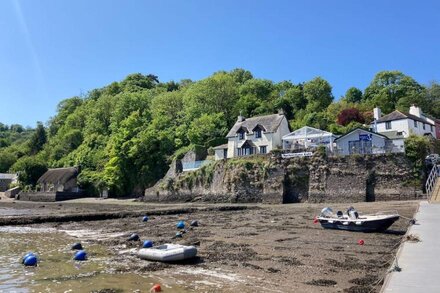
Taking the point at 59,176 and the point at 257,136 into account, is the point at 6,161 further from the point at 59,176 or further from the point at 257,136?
the point at 257,136

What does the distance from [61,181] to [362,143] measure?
60.5 m

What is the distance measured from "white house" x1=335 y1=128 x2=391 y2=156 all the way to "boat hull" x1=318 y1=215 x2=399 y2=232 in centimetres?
2465

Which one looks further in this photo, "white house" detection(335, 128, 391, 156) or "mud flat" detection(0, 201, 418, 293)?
"white house" detection(335, 128, 391, 156)

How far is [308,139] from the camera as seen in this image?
48969 millimetres

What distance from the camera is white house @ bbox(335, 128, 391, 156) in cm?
4178

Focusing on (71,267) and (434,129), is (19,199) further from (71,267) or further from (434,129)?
(434,129)

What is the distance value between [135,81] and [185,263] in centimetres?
12073

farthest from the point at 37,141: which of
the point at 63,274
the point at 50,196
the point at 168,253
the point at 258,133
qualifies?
the point at 168,253

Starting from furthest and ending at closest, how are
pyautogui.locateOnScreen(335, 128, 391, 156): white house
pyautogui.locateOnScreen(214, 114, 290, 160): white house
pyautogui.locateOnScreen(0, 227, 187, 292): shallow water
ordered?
1. pyautogui.locateOnScreen(214, 114, 290, 160): white house
2. pyautogui.locateOnScreen(335, 128, 391, 156): white house
3. pyautogui.locateOnScreen(0, 227, 187, 292): shallow water

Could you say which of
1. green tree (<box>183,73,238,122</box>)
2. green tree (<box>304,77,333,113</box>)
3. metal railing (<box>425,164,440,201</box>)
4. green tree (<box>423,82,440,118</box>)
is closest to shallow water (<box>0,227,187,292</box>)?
metal railing (<box>425,164,440,201</box>)

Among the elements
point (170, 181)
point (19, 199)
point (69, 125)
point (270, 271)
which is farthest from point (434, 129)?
point (69, 125)

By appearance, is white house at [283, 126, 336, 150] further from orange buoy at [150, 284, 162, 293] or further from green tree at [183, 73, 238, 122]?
orange buoy at [150, 284, 162, 293]

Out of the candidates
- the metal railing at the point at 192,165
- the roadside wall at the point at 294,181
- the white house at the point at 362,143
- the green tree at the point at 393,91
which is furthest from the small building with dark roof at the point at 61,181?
the green tree at the point at 393,91

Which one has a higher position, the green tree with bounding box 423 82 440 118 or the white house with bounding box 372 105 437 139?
the green tree with bounding box 423 82 440 118
